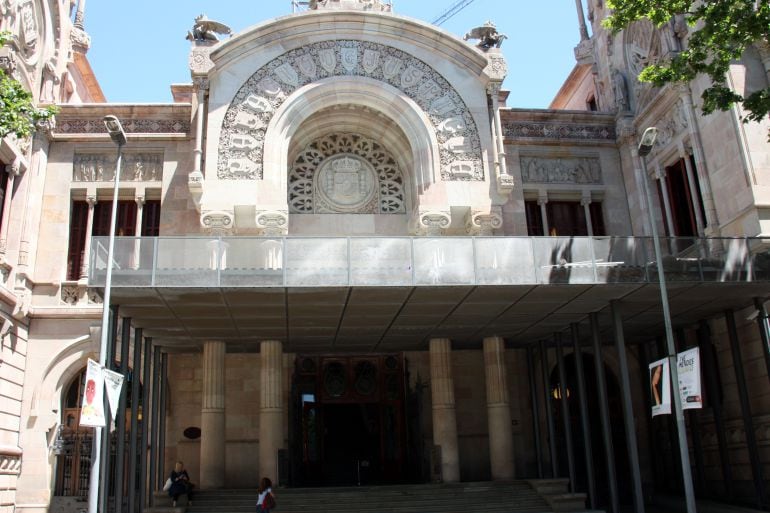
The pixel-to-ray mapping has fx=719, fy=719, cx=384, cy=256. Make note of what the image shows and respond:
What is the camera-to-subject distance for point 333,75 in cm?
2319

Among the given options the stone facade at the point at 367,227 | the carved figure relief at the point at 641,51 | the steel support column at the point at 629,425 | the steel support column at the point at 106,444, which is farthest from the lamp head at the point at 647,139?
the steel support column at the point at 106,444

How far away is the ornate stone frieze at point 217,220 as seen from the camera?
21125mm

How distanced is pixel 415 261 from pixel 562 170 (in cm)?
1062

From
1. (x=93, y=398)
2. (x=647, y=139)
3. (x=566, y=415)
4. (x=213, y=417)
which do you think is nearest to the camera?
(x=93, y=398)

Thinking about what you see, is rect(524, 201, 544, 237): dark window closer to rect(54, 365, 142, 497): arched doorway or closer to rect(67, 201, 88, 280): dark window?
rect(54, 365, 142, 497): arched doorway

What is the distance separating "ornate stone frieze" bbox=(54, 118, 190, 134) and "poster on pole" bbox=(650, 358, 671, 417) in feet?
54.1

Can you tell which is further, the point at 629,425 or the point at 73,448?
the point at 73,448

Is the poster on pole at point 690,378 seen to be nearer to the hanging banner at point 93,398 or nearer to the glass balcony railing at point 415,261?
the glass balcony railing at point 415,261

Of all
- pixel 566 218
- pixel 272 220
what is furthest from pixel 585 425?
pixel 272 220

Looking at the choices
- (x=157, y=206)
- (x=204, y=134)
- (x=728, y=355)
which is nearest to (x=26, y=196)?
(x=157, y=206)

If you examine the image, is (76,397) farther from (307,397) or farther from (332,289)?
(332,289)

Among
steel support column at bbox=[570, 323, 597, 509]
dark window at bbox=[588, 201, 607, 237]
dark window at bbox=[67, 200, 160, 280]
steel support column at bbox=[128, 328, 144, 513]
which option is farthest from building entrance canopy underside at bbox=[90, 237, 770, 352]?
dark window at bbox=[588, 201, 607, 237]

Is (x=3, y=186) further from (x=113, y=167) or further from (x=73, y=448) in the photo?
(x=73, y=448)

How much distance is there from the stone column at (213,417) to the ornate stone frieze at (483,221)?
8.45 meters
